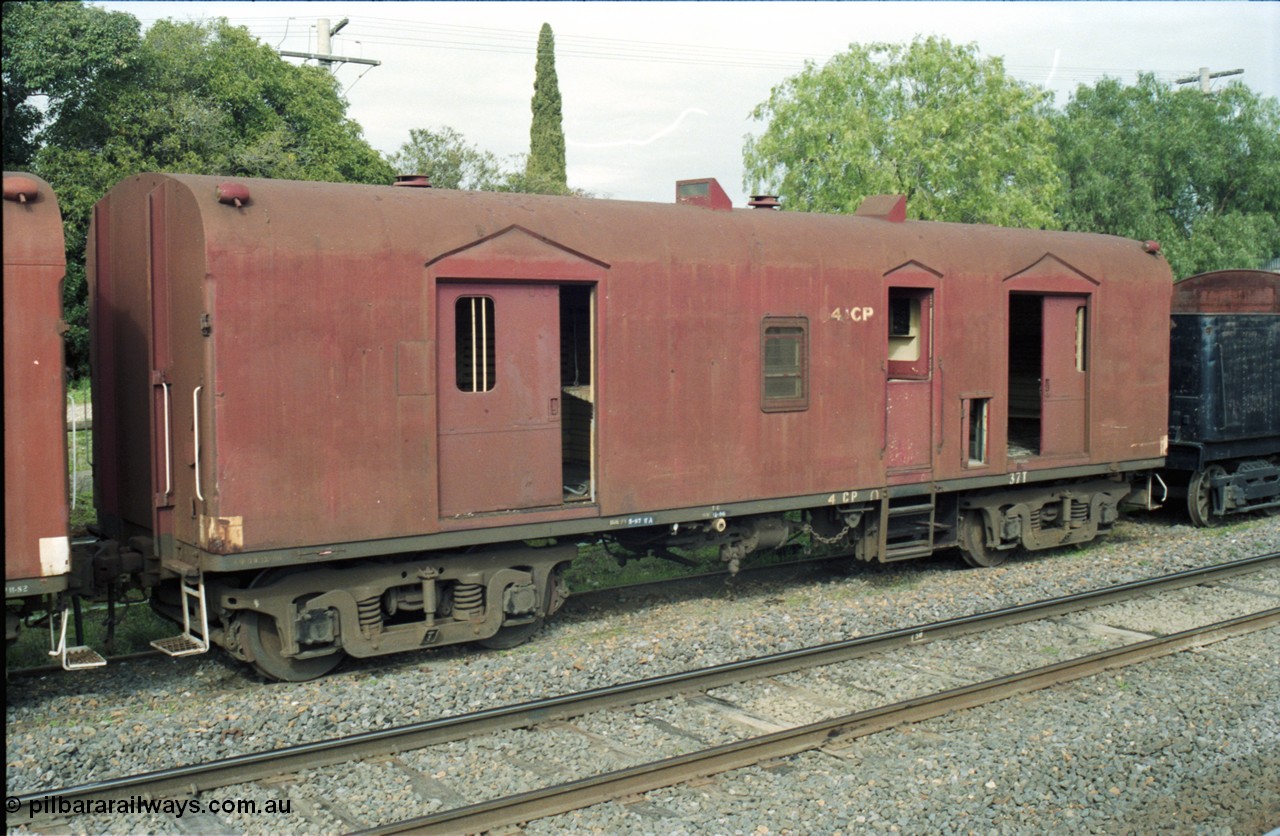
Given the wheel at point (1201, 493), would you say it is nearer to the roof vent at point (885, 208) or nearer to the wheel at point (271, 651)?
the roof vent at point (885, 208)

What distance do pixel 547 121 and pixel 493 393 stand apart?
31112 mm

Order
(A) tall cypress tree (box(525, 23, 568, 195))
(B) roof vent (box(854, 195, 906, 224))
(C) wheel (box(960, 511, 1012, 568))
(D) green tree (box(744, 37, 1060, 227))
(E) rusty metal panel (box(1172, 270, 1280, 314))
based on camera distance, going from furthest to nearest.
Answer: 1. (A) tall cypress tree (box(525, 23, 568, 195))
2. (D) green tree (box(744, 37, 1060, 227))
3. (E) rusty metal panel (box(1172, 270, 1280, 314))
4. (C) wheel (box(960, 511, 1012, 568))
5. (B) roof vent (box(854, 195, 906, 224))

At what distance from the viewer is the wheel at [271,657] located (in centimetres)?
788

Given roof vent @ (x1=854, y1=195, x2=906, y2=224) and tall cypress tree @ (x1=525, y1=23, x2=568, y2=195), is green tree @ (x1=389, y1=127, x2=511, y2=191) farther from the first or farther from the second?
roof vent @ (x1=854, y1=195, x2=906, y2=224)

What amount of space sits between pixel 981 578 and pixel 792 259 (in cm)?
417

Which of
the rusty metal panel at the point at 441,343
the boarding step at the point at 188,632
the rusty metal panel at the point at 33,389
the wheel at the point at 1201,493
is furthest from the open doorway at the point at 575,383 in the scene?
the wheel at the point at 1201,493

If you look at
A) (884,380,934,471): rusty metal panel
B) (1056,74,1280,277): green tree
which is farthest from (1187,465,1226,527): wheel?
(1056,74,1280,277): green tree

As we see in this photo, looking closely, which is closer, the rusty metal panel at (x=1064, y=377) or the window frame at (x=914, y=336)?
the window frame at (x=914, y=336)

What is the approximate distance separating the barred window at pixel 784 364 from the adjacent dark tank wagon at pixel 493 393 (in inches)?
1.0

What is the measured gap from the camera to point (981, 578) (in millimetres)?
11859

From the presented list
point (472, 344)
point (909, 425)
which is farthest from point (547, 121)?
point (472, 344)

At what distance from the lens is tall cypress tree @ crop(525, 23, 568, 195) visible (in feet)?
A: 125

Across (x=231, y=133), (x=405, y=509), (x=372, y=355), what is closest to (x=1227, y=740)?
(x=405, y=509)

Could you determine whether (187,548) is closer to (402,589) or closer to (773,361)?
(402,589)
